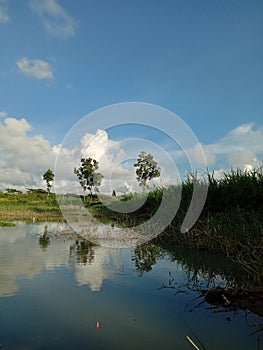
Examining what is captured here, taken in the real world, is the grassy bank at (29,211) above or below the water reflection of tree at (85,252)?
above

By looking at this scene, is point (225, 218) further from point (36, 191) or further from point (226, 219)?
point (36, 191)

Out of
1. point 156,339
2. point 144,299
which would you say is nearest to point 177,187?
point 144,299

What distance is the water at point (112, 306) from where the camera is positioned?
2.07m

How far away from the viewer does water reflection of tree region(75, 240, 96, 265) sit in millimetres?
4645

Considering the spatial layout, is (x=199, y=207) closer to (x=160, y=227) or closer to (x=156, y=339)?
(x=160, y=227)

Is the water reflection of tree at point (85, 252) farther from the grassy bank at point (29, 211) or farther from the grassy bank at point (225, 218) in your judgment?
the grassy bank at point (29, 211)

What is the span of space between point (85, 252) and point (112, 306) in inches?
109

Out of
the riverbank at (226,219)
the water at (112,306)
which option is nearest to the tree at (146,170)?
the riverbank at (226,219)

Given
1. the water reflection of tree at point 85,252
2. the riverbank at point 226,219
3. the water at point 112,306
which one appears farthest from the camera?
the riverbank at point 226,219

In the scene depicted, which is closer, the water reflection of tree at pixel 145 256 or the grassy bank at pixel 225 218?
the water reflection of tree at pixel 145 256

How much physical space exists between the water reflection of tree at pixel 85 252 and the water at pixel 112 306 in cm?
8

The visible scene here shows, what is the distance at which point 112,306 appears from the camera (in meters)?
2.70

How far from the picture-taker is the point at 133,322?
2.39 meters

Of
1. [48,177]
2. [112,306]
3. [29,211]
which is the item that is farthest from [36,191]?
[112,306]
